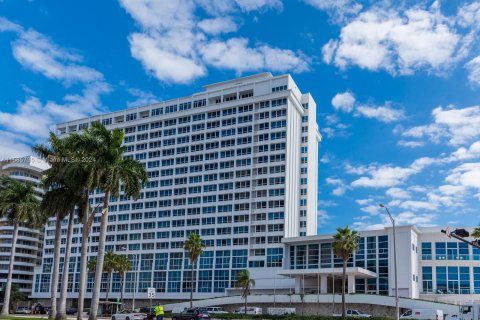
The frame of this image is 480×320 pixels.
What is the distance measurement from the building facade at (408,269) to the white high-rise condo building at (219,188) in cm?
1535

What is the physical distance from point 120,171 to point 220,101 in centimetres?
8461

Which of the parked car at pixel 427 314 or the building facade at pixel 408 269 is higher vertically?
the building facade at pixel 408 269

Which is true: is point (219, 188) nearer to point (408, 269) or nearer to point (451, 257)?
point (408, 269)

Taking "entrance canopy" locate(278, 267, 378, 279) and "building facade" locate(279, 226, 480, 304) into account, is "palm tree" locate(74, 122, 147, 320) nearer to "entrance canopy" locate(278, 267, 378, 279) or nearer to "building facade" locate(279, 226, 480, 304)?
"entrance canopy" locate(278, 267, 378, 279)

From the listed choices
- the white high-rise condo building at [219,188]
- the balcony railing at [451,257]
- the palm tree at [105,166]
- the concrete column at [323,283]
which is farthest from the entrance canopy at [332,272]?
the palm tree at [105,166]

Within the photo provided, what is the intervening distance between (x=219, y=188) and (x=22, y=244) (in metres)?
66.4

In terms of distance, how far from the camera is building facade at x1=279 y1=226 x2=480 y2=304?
90.9 metres

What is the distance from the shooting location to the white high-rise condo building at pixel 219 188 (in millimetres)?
116438

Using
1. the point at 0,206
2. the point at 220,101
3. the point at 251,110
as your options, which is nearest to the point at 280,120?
the point at 251,110

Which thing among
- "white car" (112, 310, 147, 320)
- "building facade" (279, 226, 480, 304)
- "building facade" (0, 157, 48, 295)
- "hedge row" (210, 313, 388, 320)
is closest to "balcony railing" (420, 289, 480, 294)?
"building facade" (279, 226, 480, 304)

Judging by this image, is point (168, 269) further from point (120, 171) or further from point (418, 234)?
point (120, 171)

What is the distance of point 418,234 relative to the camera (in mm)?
96812

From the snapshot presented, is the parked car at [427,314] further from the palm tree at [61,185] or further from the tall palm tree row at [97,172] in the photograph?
the palm tree at [61,185]

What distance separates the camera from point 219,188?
124 meters
